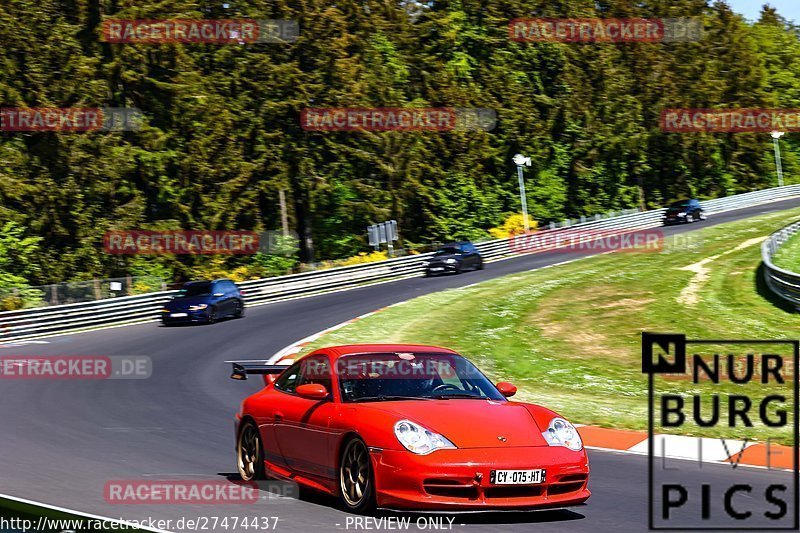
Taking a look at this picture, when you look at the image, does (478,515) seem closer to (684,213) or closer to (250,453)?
(250,453)

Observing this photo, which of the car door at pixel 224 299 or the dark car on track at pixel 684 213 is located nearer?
the car door at pixel 224 299

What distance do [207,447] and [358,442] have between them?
4.84 metres

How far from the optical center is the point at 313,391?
934cm

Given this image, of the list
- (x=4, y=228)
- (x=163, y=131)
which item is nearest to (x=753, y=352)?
(x=4, y=228)

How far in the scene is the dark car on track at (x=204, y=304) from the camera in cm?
3434

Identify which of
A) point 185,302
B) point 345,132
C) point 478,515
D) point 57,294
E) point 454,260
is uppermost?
point 345,132

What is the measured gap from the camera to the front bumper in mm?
8352

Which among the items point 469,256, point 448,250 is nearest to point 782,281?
point 469,256

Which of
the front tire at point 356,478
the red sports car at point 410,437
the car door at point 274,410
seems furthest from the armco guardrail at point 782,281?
the front tire at point 356,478

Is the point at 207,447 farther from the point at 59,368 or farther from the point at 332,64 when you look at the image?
the point at 332,64

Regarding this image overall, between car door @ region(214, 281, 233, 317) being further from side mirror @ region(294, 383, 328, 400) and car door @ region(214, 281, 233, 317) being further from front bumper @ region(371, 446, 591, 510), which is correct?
front bumper @ region(371, 446, 591, 510)

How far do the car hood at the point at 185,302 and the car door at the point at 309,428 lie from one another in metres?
24.7

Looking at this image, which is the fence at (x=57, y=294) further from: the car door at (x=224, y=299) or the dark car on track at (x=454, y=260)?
the dark car on track at (x=454, y=260)

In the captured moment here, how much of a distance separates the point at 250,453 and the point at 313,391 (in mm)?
1792
